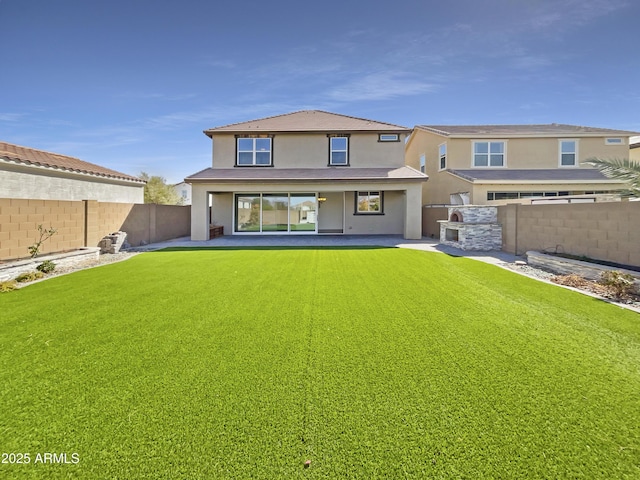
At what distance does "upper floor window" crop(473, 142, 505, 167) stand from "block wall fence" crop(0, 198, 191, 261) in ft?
64.5

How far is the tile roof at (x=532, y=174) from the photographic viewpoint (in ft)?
56.6

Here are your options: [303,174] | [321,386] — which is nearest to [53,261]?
[321,386]

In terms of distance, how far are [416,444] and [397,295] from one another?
4183mm

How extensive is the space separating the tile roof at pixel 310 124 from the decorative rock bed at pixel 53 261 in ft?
33.6

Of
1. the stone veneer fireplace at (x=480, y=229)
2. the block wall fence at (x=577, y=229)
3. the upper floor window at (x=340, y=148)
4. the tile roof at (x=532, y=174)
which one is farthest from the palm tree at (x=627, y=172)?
the upper floor window at (x=340, y=148)

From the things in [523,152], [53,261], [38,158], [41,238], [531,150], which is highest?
[531,150]

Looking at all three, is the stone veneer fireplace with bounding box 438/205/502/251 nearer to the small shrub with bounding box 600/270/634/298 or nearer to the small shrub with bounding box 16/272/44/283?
the small shrub with bounding box 600/270/634/298

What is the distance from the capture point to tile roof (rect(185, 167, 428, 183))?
15.6 m

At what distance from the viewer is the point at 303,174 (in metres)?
16.8

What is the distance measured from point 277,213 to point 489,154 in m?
14.6

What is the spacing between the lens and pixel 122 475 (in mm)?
2096

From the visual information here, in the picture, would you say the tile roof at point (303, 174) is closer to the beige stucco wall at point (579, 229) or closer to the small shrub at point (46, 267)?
the beige stucco wall at point (579, 229)

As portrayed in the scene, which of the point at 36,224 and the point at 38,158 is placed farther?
the point at 38,158

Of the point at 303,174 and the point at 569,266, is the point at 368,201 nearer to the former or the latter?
the point at 303,174
